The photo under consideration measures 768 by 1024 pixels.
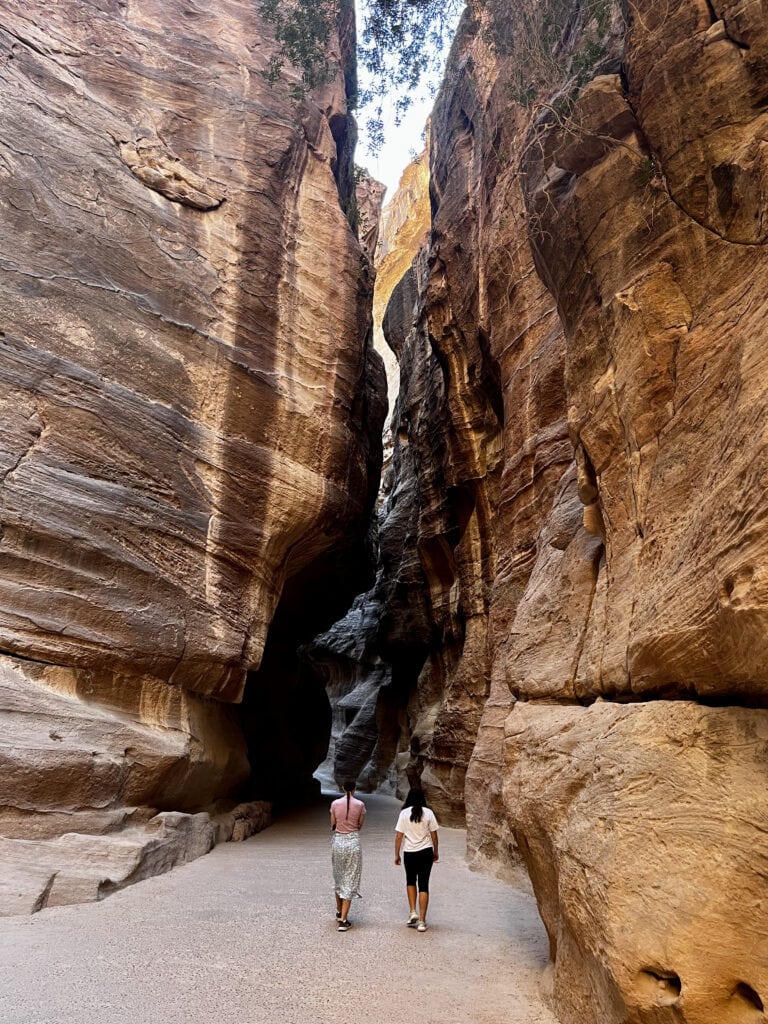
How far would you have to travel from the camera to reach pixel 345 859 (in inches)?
245

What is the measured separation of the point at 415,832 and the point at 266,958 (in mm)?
1648

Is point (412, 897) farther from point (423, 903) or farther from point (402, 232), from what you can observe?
point (402, 232)

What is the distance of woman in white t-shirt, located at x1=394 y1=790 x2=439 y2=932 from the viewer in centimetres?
622

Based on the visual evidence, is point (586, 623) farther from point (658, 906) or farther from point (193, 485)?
point (193, 485)

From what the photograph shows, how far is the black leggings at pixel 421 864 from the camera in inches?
245

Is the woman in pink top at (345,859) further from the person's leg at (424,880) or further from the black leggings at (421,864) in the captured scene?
the person's leg at (424,880)

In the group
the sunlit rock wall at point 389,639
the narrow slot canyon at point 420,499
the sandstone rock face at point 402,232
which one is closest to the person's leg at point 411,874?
the narrow slot canyon at point 420,499

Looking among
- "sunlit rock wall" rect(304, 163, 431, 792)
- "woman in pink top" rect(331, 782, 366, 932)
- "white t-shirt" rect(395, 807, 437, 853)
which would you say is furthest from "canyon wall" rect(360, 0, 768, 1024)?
"sunlit rock wall" rect(304, 163, 431, 792)

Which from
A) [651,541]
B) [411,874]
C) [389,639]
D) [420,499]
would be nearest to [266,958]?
[411,874]

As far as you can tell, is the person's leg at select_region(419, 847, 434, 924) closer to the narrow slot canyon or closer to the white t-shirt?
the white t-shirt

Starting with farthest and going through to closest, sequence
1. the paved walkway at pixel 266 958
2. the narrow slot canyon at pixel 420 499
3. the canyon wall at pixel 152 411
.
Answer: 1. the canyon wall at pixel 152 411
2. the paved walkway at pixel 266 958
3. the narrow slot canyon at pixel 420 499

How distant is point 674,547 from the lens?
440 cm

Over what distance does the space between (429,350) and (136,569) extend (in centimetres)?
1436

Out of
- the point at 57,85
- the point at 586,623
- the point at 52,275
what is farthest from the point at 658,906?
the point at 57,85
